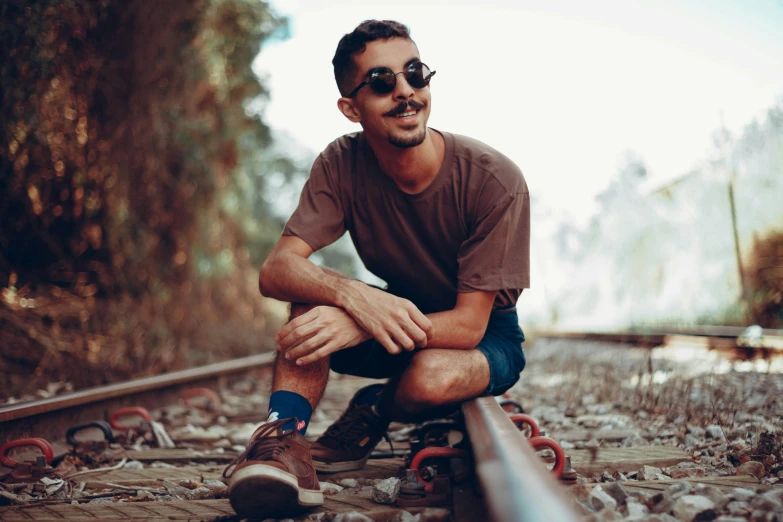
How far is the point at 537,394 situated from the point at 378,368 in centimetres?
191

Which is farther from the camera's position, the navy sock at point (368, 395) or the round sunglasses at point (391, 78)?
the navy sock at point (368, 395)

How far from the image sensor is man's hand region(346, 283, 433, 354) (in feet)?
7.61

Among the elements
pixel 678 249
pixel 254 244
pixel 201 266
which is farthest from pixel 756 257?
pixel 254 244

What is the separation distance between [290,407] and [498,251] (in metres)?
0.97

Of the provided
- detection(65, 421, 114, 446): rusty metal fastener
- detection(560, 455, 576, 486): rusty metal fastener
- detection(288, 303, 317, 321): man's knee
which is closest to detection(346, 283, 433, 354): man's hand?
detection(288, 303, 317, 321): man's knee

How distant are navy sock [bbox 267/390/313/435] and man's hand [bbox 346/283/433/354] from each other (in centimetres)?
35

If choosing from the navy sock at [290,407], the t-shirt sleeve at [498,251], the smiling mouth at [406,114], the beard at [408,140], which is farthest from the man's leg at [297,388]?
the smiling mouth at [406,114]

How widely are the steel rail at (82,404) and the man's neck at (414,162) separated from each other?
0.97 meters

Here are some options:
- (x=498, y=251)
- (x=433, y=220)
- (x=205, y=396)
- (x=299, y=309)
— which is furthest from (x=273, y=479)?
(x=205, y=396)

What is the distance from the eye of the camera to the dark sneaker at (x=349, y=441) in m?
2.46

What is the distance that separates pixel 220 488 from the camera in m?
2.19

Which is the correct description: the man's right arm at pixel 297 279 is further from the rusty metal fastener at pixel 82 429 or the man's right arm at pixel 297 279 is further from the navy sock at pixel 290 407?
the rusty metal fastener at pixel 82 429

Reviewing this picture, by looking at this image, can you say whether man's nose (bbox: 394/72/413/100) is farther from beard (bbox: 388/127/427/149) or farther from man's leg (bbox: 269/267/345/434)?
man's leg (bbox: 269/267/345/434)

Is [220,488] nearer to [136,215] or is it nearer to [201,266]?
[136,215]
